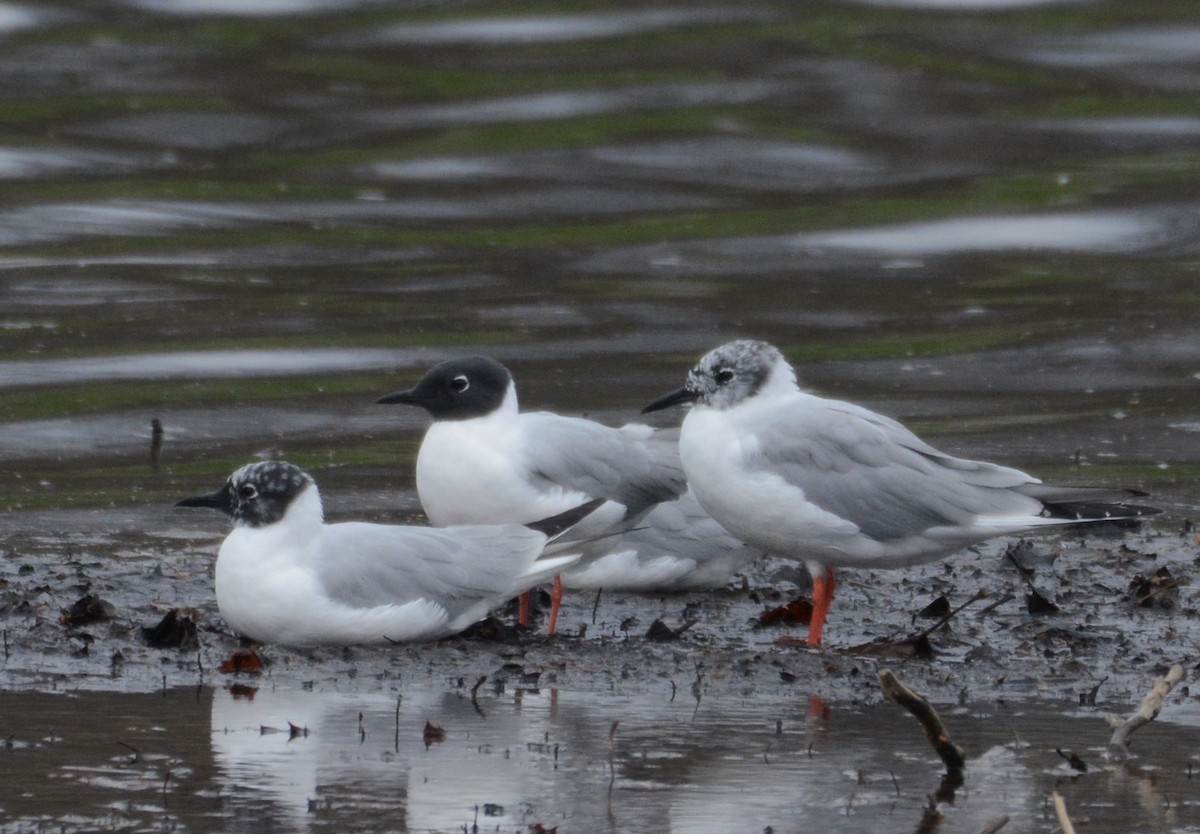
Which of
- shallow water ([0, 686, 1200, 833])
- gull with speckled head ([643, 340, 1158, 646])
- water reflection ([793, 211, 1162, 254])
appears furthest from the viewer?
water reflection ([793, 211, 1162, 254])

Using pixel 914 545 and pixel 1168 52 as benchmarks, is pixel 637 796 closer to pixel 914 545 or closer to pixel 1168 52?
pixel 914 545

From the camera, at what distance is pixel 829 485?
812 centimetres

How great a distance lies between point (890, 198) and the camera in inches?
754

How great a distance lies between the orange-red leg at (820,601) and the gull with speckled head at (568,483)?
73 cm

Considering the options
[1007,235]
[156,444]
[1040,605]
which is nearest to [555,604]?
[1040,605]

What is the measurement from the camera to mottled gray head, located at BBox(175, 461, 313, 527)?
7855mm

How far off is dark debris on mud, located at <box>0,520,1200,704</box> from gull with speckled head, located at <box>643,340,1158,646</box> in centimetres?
34

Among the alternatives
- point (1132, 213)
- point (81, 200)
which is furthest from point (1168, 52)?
point (81, 200)

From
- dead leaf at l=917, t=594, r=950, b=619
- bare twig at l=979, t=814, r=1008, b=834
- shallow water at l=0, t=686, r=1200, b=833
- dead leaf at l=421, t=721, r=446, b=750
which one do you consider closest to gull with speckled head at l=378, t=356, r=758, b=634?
dead leaf at l=917, t=594, r=950, b=619

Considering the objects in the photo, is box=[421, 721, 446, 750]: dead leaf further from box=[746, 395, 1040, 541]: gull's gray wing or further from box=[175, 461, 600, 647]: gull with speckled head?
box=[746, 395, 1040, 541]: gull's gray wing

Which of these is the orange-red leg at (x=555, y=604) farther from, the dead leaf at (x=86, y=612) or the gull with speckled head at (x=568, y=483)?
the dead leaf at (x=86, y=612)

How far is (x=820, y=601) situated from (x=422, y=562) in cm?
157

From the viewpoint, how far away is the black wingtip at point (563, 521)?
820cm

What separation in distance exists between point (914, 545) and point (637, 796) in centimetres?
273
